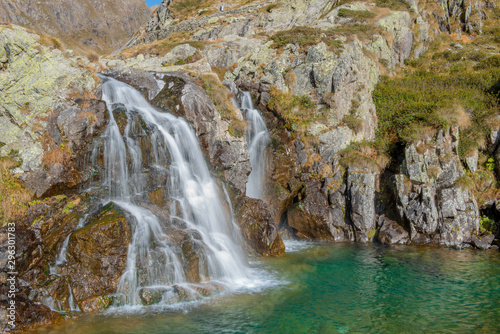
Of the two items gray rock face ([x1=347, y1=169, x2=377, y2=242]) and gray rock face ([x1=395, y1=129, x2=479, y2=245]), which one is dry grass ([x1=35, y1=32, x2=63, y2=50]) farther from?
gray rock face ([x1=395, y1=129, x2=479, y2=245])

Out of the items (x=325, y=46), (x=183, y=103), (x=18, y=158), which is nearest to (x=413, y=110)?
(x=325, y=46)

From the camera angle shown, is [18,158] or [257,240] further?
[257,240]

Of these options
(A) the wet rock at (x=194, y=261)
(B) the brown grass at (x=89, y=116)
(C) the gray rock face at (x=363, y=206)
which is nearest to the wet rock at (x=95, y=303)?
(A) the wet rock at (x=194, y=261)

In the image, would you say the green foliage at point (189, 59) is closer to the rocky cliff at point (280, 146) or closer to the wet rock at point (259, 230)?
the rocky cliff at point (280, 146)

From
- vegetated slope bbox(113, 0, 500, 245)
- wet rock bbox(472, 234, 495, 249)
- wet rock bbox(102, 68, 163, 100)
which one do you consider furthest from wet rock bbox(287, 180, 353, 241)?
wet rock bbox(102, 68, 163, 100)

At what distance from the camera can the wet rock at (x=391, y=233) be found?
53.3 feet

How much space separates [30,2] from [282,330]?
17273cm

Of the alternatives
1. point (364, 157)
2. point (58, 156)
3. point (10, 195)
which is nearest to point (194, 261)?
point (10, 195)

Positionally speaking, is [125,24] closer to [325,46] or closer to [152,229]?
[325,46]

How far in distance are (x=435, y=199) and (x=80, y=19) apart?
165 metres

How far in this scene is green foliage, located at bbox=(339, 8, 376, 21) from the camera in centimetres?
3212

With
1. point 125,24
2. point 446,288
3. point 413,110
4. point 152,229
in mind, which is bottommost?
point 446,288

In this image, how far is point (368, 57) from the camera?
2684cm

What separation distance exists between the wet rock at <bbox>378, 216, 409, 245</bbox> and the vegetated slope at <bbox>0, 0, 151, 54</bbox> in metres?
118
